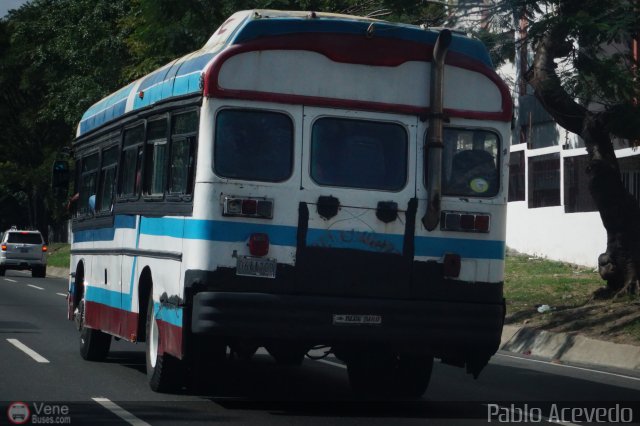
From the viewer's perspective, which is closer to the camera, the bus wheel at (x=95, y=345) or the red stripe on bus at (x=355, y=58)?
the red stripe on bus at (x=355, y=58)

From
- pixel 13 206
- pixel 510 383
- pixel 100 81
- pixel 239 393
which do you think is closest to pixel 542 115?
pixel 100 81

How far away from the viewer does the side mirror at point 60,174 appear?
16391mm

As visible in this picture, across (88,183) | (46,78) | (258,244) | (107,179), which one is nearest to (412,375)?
(258,244)

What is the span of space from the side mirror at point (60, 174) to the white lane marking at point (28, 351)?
2.14m

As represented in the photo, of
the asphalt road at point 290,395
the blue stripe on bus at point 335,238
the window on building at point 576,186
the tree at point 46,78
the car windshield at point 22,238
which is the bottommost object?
the asphalt road at point 290,395

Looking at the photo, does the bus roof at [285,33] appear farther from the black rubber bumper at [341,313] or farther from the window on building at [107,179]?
the window on building at [107,179]

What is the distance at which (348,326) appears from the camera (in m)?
10.4

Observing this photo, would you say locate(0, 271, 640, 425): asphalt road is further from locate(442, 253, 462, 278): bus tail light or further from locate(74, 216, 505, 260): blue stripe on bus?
locate(74, 216, 505, 260): blue stripe on bus

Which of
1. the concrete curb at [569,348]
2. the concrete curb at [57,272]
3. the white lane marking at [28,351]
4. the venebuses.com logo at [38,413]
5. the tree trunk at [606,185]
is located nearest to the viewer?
the venebuses.com logo at [38,413]

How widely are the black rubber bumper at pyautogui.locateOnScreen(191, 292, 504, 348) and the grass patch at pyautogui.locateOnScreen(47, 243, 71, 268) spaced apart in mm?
42472

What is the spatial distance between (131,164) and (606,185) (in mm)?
10320

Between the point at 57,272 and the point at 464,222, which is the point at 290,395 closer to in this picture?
the point at 464,222

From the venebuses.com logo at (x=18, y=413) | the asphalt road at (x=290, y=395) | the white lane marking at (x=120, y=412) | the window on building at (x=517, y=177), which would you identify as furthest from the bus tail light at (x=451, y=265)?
the window on building at (x=517, y=177)

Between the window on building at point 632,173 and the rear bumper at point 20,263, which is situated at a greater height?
the window on building at point 632,173
